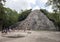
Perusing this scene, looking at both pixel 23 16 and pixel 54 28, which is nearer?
pixel 54 28

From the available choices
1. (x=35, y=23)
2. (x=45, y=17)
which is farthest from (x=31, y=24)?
(x=45, y=17)

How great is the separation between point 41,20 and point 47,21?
88.7 inches

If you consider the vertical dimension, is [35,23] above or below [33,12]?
below

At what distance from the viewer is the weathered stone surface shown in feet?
→ 184

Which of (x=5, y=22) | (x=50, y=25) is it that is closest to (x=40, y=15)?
(x=50, y=25)

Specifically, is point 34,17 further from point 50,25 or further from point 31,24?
point 50,25

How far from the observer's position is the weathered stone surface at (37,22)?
56125 mm

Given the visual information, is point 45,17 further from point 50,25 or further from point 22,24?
point 22,24

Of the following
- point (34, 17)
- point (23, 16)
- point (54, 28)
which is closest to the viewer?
point (54, 28)

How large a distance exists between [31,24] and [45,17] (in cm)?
538

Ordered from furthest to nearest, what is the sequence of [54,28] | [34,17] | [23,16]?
1. [23,16]
2. [34,17]
3. [54,28]

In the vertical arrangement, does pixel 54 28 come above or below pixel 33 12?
below

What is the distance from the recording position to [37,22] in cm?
5838

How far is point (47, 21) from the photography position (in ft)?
188
